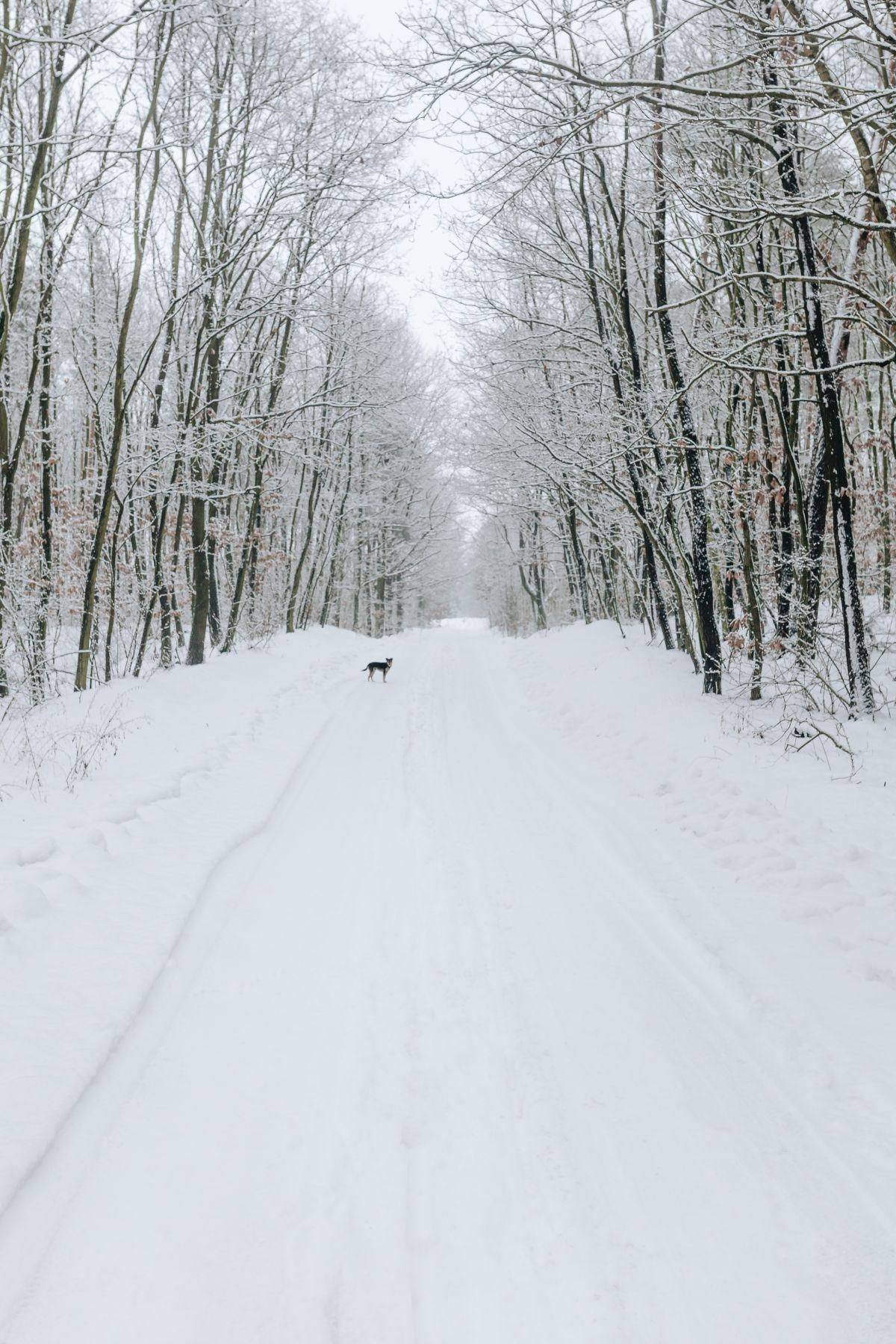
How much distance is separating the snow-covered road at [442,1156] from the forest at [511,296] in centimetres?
446

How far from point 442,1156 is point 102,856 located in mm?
3135

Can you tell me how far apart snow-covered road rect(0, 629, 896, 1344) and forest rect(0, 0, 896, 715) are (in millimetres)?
4463

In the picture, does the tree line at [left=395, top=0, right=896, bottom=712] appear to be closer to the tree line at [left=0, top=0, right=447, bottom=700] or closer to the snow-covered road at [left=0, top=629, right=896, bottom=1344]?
the tree line at [left=0, top=0, right=447, bottom=700]

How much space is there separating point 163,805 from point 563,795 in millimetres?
3824

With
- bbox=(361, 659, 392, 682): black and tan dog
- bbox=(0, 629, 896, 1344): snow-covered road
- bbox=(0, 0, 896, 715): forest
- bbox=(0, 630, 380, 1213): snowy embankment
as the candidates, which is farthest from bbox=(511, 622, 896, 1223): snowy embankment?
bbox=(361, 659, 392, 682): black and tan dog

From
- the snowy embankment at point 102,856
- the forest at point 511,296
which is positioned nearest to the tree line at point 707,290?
the forest at point 511,296

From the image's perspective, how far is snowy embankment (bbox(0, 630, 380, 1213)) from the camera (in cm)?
278

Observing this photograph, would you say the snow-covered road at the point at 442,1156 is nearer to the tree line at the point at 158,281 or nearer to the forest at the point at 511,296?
the forest at the point at 511,296

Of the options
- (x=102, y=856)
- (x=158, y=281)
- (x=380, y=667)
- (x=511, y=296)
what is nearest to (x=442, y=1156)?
(x=102, y=856)

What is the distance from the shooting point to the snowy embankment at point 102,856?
2777mm

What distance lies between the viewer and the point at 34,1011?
297 cm

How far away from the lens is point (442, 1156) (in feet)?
7.89

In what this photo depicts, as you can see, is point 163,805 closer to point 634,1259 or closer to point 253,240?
point 634,1259

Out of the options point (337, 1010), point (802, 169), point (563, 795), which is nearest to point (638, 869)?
point (563, 795)
